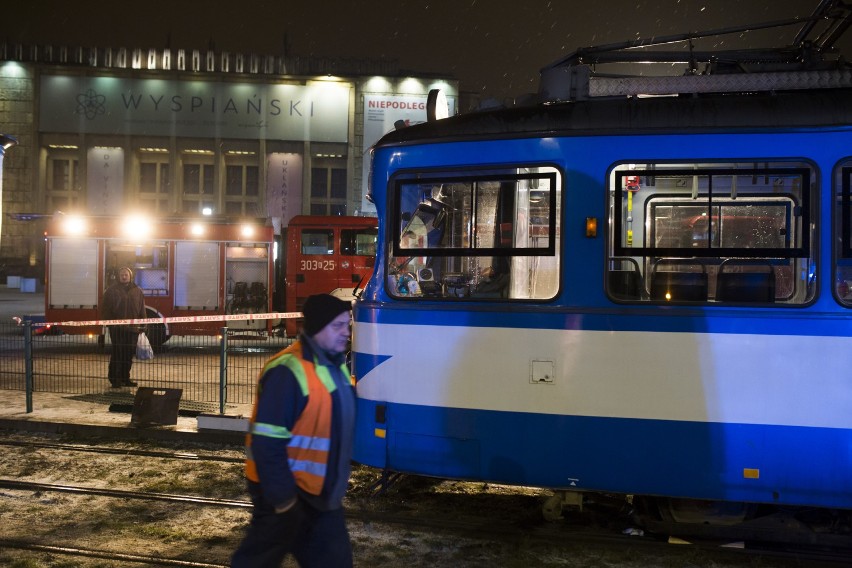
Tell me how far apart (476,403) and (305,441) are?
260 centimetres

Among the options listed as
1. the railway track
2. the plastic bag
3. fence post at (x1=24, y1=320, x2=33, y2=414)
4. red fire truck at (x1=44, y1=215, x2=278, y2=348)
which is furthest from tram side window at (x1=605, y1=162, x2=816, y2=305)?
red fire truck at (x1=44, y1=215, x2=278, y2=348)

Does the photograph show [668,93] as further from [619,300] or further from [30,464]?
[30,464]

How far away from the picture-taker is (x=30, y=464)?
27.1 feet

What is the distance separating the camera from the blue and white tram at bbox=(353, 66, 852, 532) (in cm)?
554

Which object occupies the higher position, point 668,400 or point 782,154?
point 782,154

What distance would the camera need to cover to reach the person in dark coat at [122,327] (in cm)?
1188

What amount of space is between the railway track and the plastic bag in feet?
15.0

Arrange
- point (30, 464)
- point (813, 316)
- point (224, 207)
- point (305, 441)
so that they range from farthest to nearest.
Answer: point (224, 207) < point (30, 464) < point (813, 316) < point (305, 441)

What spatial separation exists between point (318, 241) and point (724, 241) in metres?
17.2

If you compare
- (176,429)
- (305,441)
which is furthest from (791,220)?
(176,429)

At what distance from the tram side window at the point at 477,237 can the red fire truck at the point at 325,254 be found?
15.6 metres

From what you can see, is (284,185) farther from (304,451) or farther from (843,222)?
(304,451)

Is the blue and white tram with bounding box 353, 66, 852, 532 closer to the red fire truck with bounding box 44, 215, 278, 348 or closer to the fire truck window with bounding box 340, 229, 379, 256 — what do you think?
the red fire truck with bounding box 44, 215, 278, 348

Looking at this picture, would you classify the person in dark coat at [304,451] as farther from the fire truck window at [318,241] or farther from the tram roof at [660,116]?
the fire truck window at [318,241]
